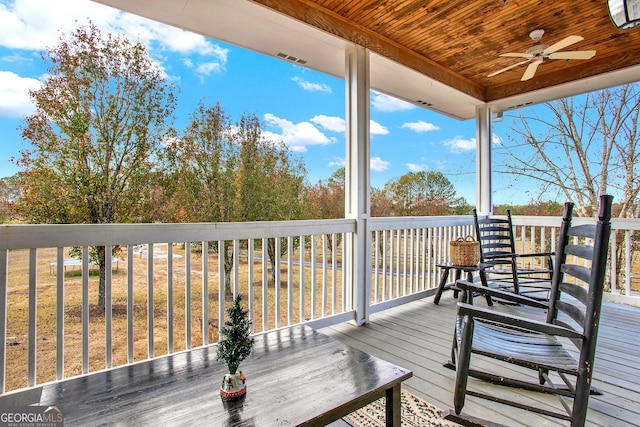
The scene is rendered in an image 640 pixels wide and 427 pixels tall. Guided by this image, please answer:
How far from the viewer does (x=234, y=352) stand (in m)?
1.15

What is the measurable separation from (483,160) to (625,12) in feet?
9.35

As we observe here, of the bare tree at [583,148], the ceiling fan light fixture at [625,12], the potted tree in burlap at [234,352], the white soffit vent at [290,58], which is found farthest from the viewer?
the bare tree at [583,148]

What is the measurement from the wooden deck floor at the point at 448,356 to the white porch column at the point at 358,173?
0.38m

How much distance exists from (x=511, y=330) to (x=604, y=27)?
3243mm

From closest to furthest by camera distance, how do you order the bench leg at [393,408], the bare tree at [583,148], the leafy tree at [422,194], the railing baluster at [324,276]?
the bench leg at [393,408], the railing baluster at [324,276], the leafy tree at [422,194], the bare tree at [583,148]

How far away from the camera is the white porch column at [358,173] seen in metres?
3.01

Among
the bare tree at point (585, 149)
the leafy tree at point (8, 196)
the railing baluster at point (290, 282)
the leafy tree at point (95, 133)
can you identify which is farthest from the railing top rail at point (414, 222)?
the leafy tree at point (8, 196)

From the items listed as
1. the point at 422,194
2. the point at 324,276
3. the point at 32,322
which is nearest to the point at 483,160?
the point at 422,194

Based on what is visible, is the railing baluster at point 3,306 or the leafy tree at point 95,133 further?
the leafy tree at point 95,133

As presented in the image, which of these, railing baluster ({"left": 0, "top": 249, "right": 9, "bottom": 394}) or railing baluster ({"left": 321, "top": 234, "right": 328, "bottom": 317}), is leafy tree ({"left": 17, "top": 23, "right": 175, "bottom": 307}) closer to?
railing baluster ({"left": 0, "top": 249, "right": 9, "bottom": 394})

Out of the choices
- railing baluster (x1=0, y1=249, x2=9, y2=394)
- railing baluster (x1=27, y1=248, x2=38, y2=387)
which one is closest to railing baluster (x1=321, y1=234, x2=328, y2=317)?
railing baluster (x1=27, y1=248, x2=38, y2=387)

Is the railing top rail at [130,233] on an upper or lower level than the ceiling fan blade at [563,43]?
lower

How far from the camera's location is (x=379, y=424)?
1.60 m

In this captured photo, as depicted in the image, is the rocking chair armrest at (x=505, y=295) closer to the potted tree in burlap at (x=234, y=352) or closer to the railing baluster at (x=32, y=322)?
the potted tree in burlap at (x=234, y=352)
